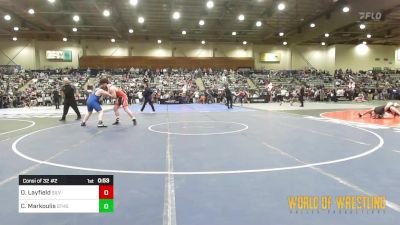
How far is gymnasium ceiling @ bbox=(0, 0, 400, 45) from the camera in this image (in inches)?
1000

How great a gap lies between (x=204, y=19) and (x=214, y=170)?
2719cm

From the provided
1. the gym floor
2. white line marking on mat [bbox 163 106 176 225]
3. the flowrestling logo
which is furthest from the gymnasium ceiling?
white line marking on mat [bbox 163 106 176 225]

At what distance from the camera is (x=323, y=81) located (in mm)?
35938

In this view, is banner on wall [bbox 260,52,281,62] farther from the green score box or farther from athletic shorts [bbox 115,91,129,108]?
the green score box

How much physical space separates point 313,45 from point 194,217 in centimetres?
4369

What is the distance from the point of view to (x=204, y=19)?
1211 inches

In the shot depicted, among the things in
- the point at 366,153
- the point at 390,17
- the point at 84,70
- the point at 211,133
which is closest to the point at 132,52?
the point at 84,70

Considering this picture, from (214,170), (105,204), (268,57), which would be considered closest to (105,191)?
(105,204)

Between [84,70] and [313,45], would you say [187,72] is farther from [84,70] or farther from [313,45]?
[313,45]
